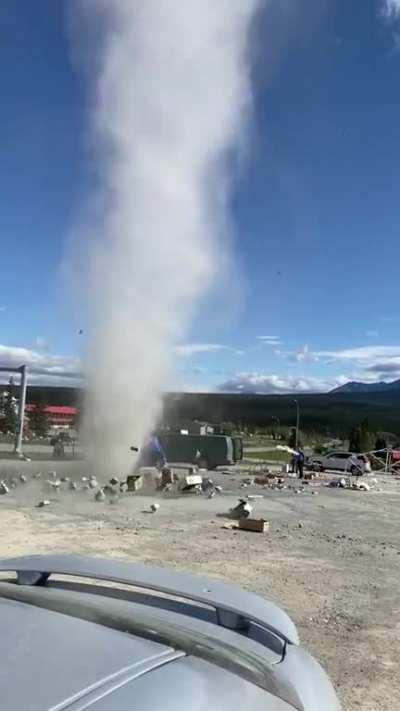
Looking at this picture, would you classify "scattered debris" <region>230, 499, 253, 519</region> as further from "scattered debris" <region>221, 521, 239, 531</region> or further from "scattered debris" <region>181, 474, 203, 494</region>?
"scattered debris" <region>181, 474, 203, 494</region>

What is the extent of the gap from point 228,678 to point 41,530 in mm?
11097

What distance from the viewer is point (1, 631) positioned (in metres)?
1.98

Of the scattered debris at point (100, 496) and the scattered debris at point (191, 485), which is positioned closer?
the scattered debris at point (100, 496)

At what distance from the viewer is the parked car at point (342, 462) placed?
3672cm

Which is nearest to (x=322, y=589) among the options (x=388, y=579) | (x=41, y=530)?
(x=388, y=579)

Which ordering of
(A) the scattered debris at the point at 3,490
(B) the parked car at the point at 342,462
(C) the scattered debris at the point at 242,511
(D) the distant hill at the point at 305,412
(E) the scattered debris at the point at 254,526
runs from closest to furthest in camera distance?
(E) the scattered debris at the point at 254,526 → (C) the scattered debris at the point at 242,511 → (A) the scattered debris at the point at 3,490 → (B) the parked car at the point at 342,462 → (D) the distant hill at the point at 305,412

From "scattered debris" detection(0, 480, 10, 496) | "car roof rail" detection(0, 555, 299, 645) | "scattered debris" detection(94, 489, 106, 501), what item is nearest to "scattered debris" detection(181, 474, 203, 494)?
"scattered debris" detection(94, 489, 106, 501)

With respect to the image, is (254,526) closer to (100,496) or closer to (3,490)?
(100,496)

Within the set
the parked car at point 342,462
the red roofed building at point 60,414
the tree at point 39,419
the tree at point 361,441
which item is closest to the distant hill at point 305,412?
the red roofed building at point 60,414

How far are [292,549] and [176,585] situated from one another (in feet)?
30.7

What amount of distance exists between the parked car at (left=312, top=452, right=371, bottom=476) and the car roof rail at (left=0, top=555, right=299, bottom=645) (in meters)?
34.1

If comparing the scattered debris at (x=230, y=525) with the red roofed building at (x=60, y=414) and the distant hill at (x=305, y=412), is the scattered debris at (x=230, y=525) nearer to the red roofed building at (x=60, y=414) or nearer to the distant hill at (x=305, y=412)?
the red roofed building at (x=60, y=414)

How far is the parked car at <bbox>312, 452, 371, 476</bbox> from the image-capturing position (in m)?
36.7

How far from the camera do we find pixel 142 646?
1.99 m
